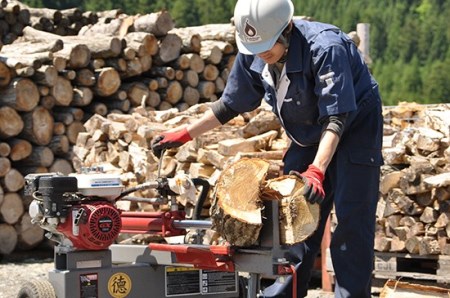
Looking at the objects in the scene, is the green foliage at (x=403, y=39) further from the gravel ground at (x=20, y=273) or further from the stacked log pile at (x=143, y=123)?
the gravel ground at (x=20, y=273)

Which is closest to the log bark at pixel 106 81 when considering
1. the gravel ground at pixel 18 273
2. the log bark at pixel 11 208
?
the log bark at pixel 11 208

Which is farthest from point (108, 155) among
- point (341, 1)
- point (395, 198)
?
point (341, 1)

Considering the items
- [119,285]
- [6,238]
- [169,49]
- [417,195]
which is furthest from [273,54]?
[169,49]

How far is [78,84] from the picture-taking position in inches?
438

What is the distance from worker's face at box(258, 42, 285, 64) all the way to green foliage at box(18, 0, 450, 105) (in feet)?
114

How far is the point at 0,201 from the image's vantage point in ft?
33.3

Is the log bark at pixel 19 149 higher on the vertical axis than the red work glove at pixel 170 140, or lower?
higher

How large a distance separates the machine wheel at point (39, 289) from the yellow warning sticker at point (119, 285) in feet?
0.98

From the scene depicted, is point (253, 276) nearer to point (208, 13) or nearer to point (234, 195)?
point (234, 195)

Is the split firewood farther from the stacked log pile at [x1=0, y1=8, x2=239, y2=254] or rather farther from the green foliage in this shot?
the green foliage

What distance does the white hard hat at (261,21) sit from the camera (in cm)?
461

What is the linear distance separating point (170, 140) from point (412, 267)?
257 centimetres

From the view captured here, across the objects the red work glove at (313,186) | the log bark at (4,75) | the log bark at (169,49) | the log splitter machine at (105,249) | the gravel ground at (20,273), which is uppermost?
the log bark at (169,49)

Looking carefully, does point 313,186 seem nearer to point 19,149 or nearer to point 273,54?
point 273,54
